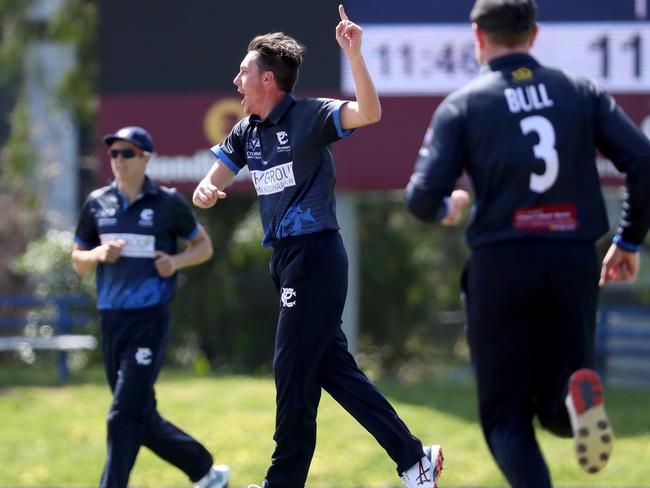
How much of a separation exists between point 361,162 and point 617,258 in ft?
26.2

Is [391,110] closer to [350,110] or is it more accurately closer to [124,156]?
[124,156]

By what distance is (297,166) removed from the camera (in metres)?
5.71

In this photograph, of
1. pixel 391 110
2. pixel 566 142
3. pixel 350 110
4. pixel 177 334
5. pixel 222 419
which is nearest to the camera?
pixel 566 142

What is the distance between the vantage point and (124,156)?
7.24 metres

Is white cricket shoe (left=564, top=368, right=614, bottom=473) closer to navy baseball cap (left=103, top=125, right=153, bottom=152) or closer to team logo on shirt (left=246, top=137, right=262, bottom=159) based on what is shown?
team logo on shirt (left=246, top=137, right=262, bottom=159)

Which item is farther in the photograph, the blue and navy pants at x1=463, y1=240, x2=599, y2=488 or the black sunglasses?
the black sunglasses

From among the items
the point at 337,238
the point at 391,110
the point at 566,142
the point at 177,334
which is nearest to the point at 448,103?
the point at 566,142

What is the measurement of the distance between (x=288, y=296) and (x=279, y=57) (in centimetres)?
112

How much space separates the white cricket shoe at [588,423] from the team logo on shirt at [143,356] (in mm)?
3015

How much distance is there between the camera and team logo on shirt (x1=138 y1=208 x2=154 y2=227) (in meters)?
7.20

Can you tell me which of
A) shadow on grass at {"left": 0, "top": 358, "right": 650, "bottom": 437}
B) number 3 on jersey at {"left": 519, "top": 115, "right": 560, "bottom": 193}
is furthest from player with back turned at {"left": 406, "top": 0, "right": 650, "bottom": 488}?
shadow on grass at {"left": 0, "top": 358, "right": 650, "bottom": 437}

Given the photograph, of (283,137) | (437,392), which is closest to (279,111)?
(283,137)

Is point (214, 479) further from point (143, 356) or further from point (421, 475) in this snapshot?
point (421, 475)

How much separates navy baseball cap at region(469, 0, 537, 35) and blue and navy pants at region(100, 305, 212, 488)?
3.04 meters
